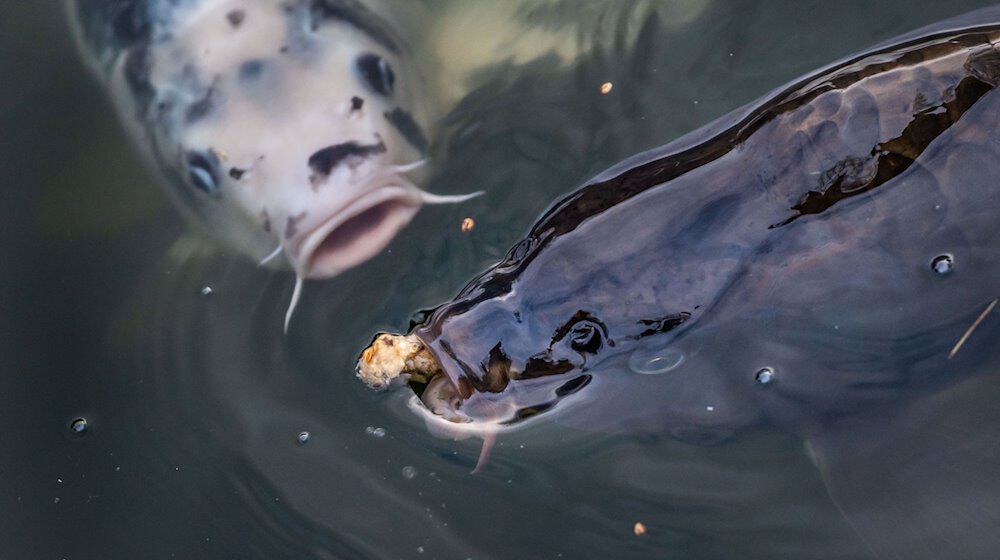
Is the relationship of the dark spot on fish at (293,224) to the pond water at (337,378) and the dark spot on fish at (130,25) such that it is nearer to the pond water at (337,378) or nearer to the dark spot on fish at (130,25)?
the pond water at (337,378)

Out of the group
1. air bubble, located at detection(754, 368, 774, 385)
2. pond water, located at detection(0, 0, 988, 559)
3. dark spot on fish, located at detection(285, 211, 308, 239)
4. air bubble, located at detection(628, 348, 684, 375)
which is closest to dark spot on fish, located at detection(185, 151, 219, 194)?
pond water, located at detection(0, 0, 988, 559)

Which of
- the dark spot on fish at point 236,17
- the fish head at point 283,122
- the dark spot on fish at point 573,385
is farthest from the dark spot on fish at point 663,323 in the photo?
the dark spot on fish at point 236,17

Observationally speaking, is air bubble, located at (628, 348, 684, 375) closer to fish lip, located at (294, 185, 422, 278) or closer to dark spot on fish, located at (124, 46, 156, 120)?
fish lip, located at (294, 185, 422, 278)

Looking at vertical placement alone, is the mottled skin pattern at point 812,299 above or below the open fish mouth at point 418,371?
above

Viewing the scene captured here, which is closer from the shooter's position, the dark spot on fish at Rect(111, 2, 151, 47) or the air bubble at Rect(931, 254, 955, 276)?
the air bubble at Rect(931, 254, 955, 276)

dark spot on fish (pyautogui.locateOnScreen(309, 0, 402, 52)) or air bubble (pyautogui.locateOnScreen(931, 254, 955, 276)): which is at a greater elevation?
dark spot on fish (pyautogui.locateOnScreen(309, 0, 402, 52))

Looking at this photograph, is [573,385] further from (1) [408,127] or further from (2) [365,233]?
(1) [408,127]

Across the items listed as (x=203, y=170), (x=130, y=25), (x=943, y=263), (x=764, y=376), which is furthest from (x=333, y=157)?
(x=943, y=263)
